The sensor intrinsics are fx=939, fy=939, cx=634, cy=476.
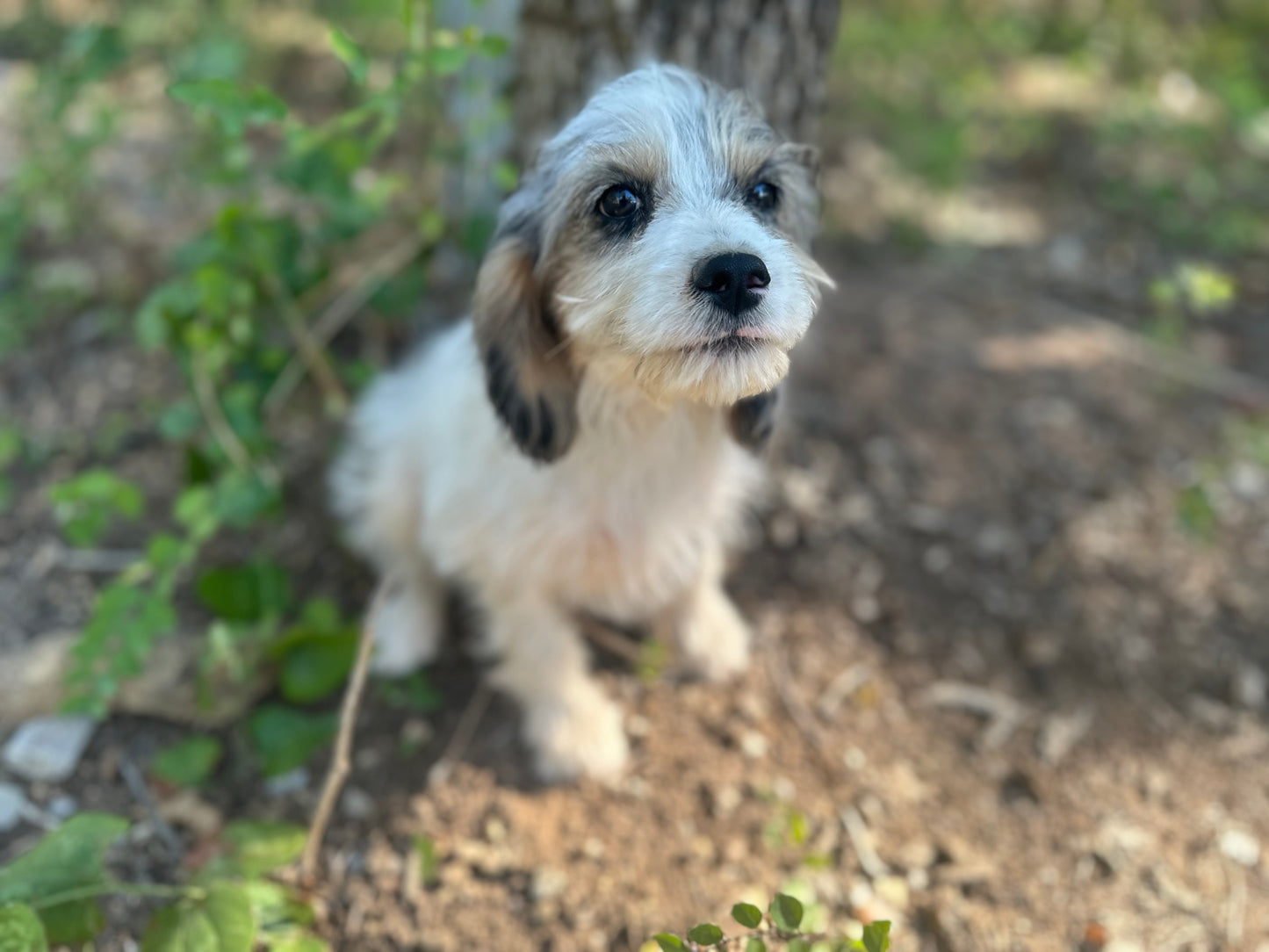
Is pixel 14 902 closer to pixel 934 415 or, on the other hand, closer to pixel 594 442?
pixel 594 442

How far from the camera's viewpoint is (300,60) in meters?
5.48

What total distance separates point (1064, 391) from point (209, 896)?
3.81m

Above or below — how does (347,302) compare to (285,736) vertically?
above

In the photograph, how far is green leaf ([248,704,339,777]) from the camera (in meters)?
2.89

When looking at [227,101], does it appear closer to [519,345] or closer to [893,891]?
[519,345]

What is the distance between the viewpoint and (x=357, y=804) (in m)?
2.87

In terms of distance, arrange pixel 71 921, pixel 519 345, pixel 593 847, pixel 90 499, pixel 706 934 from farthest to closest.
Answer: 1. pixel 90 499
2. pixel 593 847
3. pixel 519 345
4. pixel 71 921
5. pixel 706 934

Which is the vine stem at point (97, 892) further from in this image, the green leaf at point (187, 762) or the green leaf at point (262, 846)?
the green leaf at point (187, 762)

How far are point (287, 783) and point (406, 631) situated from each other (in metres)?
0.65

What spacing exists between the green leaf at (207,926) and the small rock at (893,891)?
1.69m

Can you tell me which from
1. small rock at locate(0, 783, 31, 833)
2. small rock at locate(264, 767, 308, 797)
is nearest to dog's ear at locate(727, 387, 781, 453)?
small rock at locate(264, 767, 308, 797)

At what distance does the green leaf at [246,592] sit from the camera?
312 centimetres

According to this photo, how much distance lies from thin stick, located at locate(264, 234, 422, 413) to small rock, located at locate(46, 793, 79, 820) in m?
1.41

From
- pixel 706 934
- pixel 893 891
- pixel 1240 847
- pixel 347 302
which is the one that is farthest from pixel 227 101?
pixel 1240 847
